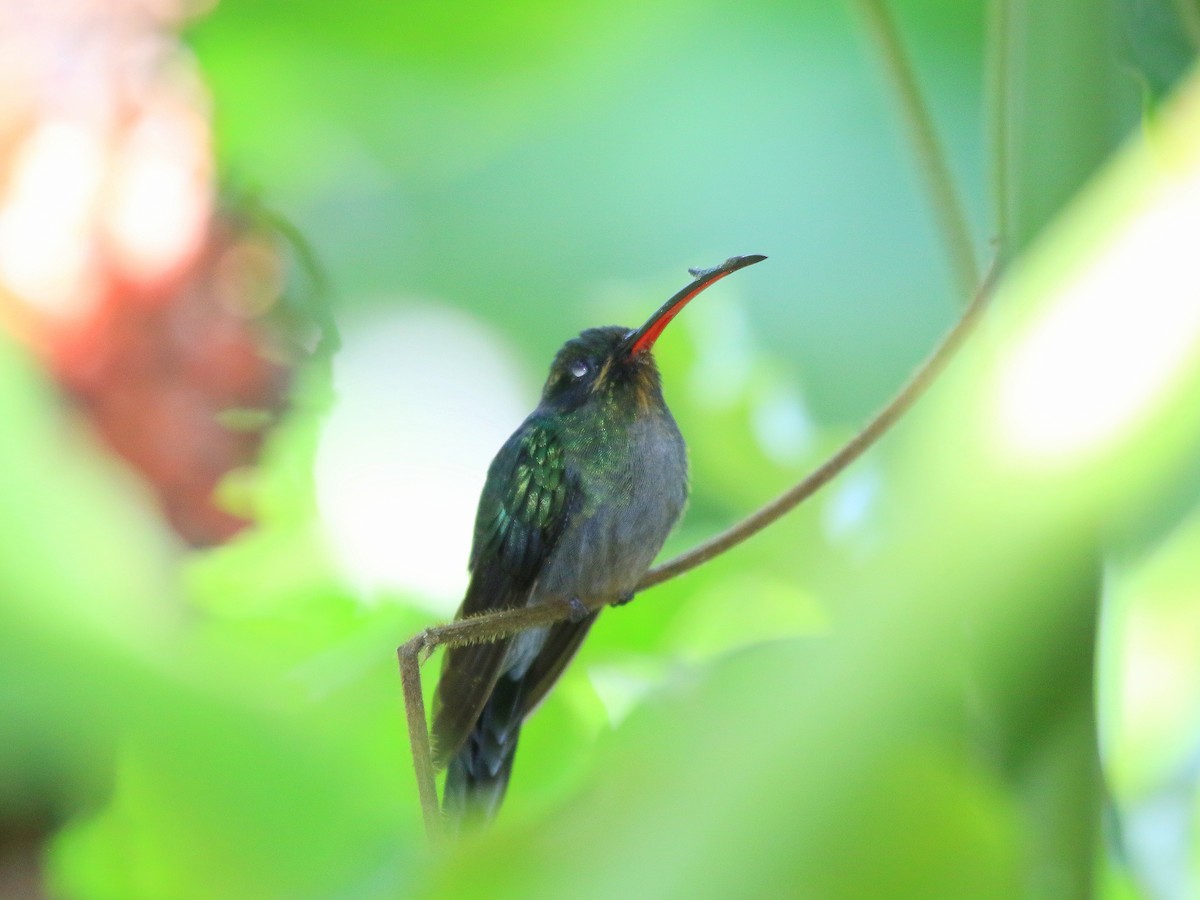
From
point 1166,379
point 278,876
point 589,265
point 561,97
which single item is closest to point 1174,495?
point 1166,379

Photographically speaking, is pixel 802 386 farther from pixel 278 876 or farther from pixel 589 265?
pixel 278 876

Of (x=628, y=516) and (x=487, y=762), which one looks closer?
(x=487, y=762)

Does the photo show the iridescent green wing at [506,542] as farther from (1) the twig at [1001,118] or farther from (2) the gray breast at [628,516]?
(1) the twig at [1001,118]

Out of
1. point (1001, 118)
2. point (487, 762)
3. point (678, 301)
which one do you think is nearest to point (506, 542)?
point (487, 762)

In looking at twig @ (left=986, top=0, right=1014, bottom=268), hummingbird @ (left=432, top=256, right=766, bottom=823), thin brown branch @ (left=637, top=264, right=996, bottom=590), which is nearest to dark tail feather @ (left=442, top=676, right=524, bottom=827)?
hummingbird @ (left=432, top=256, right=766, bottom=823)

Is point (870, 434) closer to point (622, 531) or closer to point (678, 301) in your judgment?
point (678, 301)

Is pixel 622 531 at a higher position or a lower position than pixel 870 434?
lower
